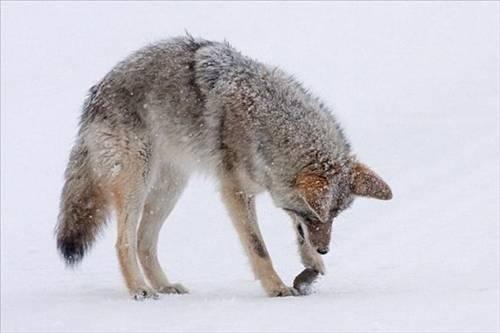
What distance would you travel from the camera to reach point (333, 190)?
6312mm

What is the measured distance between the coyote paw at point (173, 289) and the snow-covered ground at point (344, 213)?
172mm

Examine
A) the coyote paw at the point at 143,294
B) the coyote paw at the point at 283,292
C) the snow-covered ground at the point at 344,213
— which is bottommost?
the snow-covered ground at the point at 344,213

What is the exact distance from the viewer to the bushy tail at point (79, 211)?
6.90 metres

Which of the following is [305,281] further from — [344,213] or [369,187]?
[344,213]

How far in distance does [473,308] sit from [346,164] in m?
1.79

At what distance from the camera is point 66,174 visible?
7242 mm

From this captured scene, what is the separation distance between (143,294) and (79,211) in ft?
2.80

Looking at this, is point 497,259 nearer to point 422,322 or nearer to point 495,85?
point 422,322

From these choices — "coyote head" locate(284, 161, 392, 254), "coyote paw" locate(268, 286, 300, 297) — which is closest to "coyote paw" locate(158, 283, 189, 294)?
"coyote paw" locate(268, 286, 300, 297)

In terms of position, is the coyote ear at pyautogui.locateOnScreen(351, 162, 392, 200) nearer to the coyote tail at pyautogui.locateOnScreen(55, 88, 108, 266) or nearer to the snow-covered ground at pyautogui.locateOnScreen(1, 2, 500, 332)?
the snow-covered ground at pyautogui.locateOnScreen(1, 2, 500, 332)

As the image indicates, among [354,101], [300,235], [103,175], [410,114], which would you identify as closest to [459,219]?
[300,235]

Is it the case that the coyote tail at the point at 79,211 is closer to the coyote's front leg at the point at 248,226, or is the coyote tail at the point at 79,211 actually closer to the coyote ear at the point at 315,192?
the coyote's front leg at the point at 248,226

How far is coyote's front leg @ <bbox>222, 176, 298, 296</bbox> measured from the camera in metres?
6.63

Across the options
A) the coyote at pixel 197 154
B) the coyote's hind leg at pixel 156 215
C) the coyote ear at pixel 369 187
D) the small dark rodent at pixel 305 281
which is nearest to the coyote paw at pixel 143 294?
the coyote at pixel 197 154
